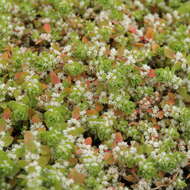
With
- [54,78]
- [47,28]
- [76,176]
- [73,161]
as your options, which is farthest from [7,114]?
[47,28]

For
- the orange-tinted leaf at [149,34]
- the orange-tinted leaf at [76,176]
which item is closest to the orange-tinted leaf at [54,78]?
the orange-tinted leaf at [76,176]

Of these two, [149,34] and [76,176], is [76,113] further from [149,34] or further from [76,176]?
[149,34]

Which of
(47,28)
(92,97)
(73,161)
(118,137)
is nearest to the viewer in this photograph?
(73,161)

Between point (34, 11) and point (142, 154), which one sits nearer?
point (142, 154)

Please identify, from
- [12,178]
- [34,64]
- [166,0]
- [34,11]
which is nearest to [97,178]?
[12,178]

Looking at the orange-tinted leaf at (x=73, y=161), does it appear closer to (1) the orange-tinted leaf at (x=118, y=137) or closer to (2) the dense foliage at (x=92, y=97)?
A: (2) the dense foliage at (x=92, y=97)

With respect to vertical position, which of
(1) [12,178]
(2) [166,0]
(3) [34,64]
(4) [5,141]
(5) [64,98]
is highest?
(2) [166,0]

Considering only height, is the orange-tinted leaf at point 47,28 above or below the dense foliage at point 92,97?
above

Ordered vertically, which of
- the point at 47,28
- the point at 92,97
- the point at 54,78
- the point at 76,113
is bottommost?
the point at 76,113

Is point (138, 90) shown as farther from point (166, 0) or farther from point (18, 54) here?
point (166, 0)
